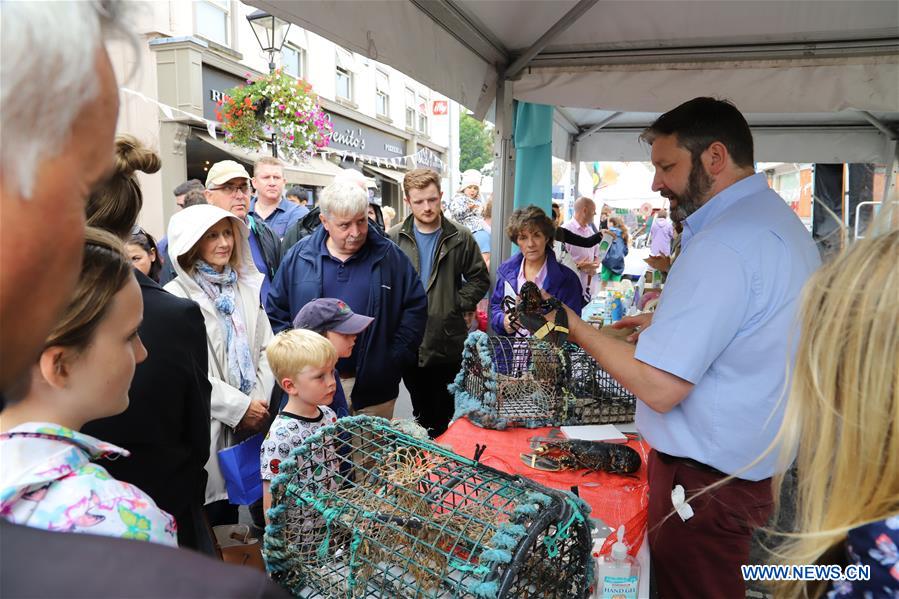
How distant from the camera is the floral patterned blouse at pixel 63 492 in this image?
750 mm

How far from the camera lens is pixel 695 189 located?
1.93 m

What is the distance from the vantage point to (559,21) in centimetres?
313

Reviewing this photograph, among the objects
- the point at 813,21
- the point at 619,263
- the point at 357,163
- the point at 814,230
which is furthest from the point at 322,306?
the point at 357,163

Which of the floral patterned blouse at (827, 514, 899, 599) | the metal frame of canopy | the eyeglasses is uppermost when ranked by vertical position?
the metal frame of canopy

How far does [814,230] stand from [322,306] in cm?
822

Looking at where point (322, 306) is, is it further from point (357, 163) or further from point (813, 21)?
point (357, 163)

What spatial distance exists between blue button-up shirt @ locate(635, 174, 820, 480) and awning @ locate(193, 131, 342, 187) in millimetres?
10980

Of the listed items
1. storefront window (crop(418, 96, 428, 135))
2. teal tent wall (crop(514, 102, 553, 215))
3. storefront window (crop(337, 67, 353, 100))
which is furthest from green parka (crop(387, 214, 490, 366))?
storefront window (crop(418, 96, 428, 135))

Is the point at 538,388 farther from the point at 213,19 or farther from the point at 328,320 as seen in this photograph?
the point at 213,19

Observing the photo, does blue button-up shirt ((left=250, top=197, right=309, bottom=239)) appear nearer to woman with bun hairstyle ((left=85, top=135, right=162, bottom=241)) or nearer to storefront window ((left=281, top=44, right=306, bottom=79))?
woman with bun hairstyle ((left=85, top=135, right=162, bottom=241))

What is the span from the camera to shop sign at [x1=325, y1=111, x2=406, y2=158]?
1752cm

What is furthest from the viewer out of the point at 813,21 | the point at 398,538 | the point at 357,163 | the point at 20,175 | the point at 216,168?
the point at 357,163

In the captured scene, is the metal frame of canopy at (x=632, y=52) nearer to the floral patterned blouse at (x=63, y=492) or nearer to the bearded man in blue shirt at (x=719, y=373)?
the bearded man in blue shirt at (x=719, y=373)

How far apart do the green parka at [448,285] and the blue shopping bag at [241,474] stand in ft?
5.28
